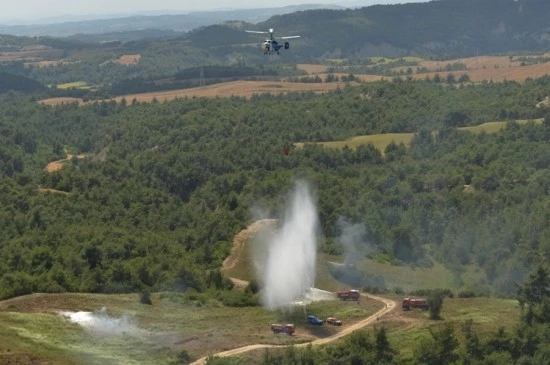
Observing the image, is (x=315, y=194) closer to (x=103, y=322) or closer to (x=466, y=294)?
(x=466, y=294)

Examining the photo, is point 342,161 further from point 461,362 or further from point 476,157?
point 461,362

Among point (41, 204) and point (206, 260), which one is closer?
point (206, 260)

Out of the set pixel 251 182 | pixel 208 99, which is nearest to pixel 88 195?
pixel 251 182

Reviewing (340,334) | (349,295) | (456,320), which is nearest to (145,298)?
(340,334)

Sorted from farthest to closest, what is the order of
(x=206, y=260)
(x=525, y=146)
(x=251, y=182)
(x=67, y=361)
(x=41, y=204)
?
1. (x=525, y=146)
2. (x=251, y=182)
3. (x=41, y=204)
4. (x=206, y=260)
5. (x=67, y=361)

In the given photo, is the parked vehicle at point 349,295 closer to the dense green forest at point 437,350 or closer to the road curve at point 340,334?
the road curve at point 340,334

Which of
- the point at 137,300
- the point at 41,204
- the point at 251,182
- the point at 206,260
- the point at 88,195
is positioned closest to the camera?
the point at 137,300
